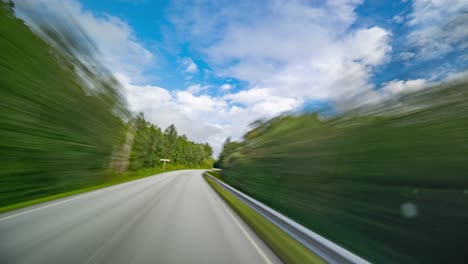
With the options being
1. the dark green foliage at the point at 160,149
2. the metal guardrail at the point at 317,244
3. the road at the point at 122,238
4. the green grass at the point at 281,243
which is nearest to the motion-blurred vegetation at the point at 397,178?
the metal guardrail at the point at 317,244

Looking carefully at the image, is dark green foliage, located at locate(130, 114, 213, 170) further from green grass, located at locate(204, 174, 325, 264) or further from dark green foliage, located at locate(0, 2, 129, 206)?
green grass, located at locate(204, 174, 325, 264)

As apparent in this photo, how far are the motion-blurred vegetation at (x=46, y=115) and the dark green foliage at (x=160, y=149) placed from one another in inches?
532

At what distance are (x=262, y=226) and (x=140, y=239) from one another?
293 centimetres

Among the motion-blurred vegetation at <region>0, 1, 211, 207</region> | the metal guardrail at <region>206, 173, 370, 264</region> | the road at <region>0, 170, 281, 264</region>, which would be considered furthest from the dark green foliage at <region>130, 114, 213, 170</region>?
the metal guardrail at <region>206, 173, 370, 264</region>

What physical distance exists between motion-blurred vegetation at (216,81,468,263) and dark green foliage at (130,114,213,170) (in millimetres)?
26855

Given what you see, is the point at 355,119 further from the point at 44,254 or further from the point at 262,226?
the point at 44,254

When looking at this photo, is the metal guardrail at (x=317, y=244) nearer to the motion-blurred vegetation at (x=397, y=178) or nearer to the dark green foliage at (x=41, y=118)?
the motion-blurred vegetation at (x=397, y=178)

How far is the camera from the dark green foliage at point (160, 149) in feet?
118

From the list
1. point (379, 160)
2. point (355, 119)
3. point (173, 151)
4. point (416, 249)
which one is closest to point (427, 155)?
point (379, 160)

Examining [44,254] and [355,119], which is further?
[355,119]

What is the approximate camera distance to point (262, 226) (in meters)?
5.73

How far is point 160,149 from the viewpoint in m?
62.4

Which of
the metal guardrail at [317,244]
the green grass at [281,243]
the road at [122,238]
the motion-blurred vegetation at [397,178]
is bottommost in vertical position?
the road at [122,238]

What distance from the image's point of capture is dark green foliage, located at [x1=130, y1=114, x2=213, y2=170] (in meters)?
36.1
